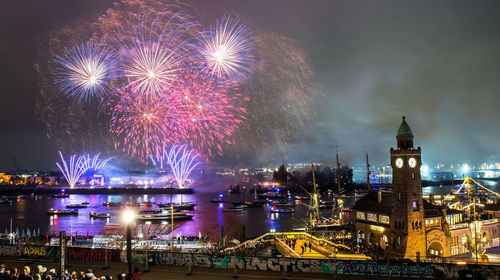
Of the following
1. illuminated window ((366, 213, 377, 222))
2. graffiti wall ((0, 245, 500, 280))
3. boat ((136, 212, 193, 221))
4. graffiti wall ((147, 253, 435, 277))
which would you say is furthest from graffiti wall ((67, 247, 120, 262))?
boat ((136, 212, 193, 221))

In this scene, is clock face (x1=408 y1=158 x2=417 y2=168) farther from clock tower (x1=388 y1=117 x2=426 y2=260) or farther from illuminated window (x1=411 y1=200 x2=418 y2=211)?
illuminated window (x1=411 y1=200 x2=418 y2=211)

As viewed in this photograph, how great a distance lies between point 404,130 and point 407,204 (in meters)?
8.48

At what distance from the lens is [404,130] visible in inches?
1758

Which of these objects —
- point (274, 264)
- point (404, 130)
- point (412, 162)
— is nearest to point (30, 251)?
point (274, 264)

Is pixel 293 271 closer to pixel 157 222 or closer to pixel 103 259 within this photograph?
pixel 103 259

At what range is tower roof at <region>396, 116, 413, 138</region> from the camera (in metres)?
44.3

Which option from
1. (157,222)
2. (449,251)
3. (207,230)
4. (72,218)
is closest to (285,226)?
(207,230)

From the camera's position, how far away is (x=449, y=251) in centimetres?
4422

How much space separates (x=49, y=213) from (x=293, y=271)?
361 ft

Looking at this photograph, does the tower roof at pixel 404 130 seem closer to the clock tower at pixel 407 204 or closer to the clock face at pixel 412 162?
the clock tower at pixel 407 204

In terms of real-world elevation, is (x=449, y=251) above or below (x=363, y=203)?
below

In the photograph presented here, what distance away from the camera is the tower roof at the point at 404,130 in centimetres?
4434

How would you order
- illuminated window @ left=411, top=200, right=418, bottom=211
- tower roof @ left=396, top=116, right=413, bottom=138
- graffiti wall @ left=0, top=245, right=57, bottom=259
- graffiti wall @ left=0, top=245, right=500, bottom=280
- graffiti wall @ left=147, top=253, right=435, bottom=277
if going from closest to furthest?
graffiti wall @ left=0, top=245, right=500, bottom=280
graffiti wall @ left=147, top=253, right=435, bottom=277
graffiti wall @ left=0, top=245, right=57, bottom=259
illuminated window @ left=411, top=200, right=418, bottom=211
tower roof @ left=396, top=116, right=413, bottom=138

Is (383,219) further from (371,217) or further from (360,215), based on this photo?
(360,215)
